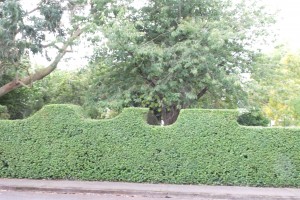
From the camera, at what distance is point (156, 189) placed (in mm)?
10398

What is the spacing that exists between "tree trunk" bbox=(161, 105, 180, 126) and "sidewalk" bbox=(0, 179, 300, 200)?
5636 mm

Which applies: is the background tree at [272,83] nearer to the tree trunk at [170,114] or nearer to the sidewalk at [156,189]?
the tree trunk at [170,114]

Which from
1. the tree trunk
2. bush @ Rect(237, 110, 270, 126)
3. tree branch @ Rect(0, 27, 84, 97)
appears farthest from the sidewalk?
bush @ Rect(237, 110, 270, 126)

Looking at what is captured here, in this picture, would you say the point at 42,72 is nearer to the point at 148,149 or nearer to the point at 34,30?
the point at 34,30

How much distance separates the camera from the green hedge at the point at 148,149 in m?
11.5

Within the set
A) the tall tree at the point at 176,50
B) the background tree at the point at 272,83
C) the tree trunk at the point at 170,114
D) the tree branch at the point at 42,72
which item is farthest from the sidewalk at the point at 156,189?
the tree branch at the point at 42,72

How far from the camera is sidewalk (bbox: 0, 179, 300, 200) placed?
32.5 ft

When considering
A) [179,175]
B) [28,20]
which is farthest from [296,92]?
[28,20]

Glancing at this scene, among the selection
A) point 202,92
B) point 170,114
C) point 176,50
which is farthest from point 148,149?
point 202,92

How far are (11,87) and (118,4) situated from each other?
22.8 feet

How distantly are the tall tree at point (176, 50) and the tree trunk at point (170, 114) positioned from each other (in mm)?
183

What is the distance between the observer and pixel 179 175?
38.5 ft

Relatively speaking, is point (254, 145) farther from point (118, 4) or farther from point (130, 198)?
point (118, 4)

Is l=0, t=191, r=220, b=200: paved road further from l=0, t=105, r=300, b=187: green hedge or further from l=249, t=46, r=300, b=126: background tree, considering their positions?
l=249, t=46, r=300, b=126: background tree
